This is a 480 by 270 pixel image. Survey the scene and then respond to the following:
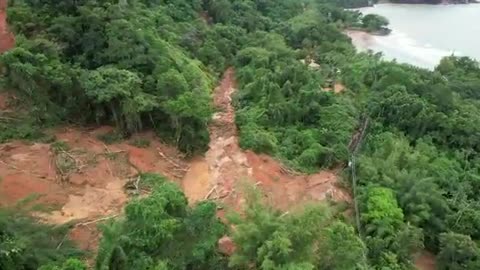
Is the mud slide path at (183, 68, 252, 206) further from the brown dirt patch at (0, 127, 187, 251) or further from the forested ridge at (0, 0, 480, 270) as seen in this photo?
the brown dirt patch at (0, 127, 187, 251)

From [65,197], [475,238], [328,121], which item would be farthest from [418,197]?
[65,197]

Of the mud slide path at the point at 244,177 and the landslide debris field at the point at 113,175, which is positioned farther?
the mud slide path at the point at 244,177

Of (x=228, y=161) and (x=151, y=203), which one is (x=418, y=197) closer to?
(x=228, y=161)

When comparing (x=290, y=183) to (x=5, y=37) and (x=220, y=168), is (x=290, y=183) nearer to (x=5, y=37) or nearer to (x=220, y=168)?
(x=220, y=168)

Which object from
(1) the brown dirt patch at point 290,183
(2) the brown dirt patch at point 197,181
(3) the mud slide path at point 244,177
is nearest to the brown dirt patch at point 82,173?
(2) the brown dirt patch at point 197,181

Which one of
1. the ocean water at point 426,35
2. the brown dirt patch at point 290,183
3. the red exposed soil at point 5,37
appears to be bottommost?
the ocean water at point 426,35

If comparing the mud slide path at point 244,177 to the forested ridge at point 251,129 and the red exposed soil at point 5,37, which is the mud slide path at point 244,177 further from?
the red exposed soil at point 5,37
